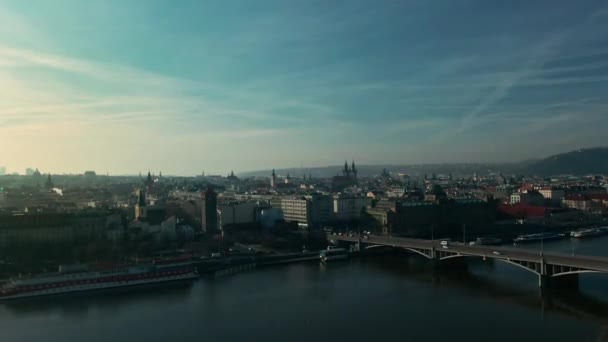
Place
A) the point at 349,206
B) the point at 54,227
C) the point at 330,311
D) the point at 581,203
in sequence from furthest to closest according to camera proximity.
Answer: the point at 581,203, the point at 349,206, the point at 54,227, the point at 330,311

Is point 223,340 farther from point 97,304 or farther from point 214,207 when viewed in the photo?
point 214,207

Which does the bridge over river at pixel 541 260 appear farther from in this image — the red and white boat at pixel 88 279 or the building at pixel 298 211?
the building at pixel 298 211

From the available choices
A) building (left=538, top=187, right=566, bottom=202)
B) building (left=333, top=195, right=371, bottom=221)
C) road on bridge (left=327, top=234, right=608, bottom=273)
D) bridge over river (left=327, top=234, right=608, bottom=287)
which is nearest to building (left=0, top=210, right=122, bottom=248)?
road on bridge (left=327, top=234, right=608, bottom=273)

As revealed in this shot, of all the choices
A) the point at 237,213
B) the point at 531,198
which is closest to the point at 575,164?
the point at 531,198

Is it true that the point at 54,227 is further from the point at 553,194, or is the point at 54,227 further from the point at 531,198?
the point at 553,194

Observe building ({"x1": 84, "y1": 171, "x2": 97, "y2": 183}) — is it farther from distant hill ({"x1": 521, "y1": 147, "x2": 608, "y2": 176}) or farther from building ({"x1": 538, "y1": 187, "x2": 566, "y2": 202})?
distant hill ({"x1": 521, "y1": 147, "x2": 608, "y2": 176})

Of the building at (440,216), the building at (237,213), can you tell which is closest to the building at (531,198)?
the building at (440,216)
